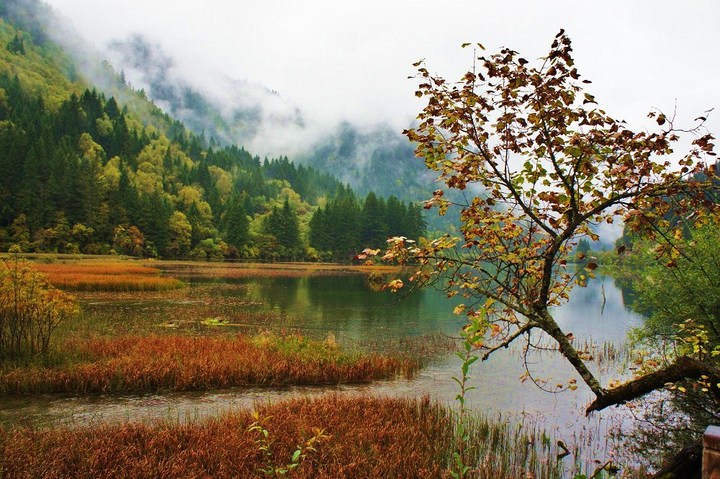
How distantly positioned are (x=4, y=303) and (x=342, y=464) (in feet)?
44.6

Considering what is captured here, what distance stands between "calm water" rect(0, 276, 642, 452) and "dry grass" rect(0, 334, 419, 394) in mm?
693

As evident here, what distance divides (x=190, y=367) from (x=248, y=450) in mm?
8241

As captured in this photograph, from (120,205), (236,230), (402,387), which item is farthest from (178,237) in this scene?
(402,387)

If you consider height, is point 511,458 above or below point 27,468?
below

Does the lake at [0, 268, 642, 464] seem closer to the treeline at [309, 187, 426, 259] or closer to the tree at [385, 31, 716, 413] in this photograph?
the tree at [385, 31, 716, 413]

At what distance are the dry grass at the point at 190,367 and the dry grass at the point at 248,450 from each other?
4.95 m

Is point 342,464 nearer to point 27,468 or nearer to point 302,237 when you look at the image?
point 27,468

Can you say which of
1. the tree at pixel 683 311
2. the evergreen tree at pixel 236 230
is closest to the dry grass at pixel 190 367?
the tree at pixel 683 311

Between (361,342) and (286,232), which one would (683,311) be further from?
(286,232)

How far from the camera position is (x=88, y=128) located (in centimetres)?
17300

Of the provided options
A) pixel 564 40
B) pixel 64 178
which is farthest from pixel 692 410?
pixel 64 178

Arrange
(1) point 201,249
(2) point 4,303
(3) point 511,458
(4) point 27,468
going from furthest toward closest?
(1) point 201,249
(2) point 4,303
(3) point 511,458
(4) point 27,468

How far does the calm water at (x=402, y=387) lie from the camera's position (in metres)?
12.7

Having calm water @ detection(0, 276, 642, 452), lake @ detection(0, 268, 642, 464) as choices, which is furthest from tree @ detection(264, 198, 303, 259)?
calm water @ detection(0, 276, 642, 452)
